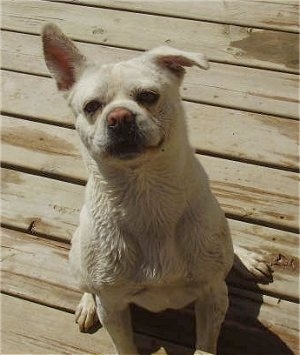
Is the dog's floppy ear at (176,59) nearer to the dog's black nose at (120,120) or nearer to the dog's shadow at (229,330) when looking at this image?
the dog's black nose at (120,120)

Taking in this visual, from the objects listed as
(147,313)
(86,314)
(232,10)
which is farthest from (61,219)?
(232,10)

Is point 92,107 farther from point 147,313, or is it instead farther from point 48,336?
point 48,336

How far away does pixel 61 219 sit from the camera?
3125mm

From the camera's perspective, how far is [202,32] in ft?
12.4

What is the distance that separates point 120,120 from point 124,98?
0.11 metres

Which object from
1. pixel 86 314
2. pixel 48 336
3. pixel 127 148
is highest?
pixel 127 148

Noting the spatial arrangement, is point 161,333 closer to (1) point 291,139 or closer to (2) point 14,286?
(2) point 14,286

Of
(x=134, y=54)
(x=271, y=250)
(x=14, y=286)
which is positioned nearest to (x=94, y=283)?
(x=14, y=286)

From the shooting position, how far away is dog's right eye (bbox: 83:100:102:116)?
2004 mm

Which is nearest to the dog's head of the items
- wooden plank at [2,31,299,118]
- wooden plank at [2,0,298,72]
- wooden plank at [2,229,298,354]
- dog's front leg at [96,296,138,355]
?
dog's front leg at [96,296,138,355]

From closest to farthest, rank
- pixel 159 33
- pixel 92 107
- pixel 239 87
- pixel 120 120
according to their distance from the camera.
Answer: pixel 120 120 < pixel 92 107 < pixel 239 87 < pixel 159 33

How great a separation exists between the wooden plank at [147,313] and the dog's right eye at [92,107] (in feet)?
3.75

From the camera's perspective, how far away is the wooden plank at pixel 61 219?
9.42 ft

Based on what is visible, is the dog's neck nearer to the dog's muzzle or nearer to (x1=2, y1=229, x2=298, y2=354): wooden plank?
the dog's muzzle
